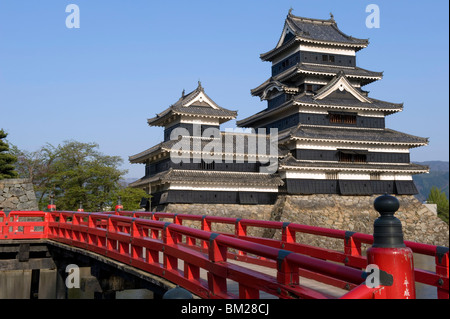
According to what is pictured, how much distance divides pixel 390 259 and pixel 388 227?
24 cm

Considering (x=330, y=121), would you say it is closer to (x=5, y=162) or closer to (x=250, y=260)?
(x=5, y=162)

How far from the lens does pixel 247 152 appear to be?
3469cm

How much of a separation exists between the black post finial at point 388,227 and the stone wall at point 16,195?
23166mm

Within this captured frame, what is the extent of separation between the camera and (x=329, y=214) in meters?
35.2

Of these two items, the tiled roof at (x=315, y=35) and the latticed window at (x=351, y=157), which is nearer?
the latticed window at (x=351, y=157)

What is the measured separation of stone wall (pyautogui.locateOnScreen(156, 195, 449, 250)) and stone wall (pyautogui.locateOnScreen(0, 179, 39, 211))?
10393mm

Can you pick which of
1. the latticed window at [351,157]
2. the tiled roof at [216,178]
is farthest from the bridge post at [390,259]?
the latticed window at [351,157]

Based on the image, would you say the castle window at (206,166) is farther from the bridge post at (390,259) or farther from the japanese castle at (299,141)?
the bridge post at (390,259)

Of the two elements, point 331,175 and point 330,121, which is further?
point 330,121

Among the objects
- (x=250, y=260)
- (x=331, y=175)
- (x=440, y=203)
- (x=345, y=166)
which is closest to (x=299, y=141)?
(x=331, y=175)

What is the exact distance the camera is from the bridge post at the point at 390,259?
3180 millimetres

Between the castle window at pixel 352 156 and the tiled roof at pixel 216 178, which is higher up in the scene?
the castle window at pixel 352 156

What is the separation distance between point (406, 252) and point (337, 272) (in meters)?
0.67

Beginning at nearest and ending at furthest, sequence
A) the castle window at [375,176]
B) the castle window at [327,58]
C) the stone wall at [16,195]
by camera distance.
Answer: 1. the stone wall at [16,195]
2. the castle window at [375,176]
3. the castle window at [327,58]
